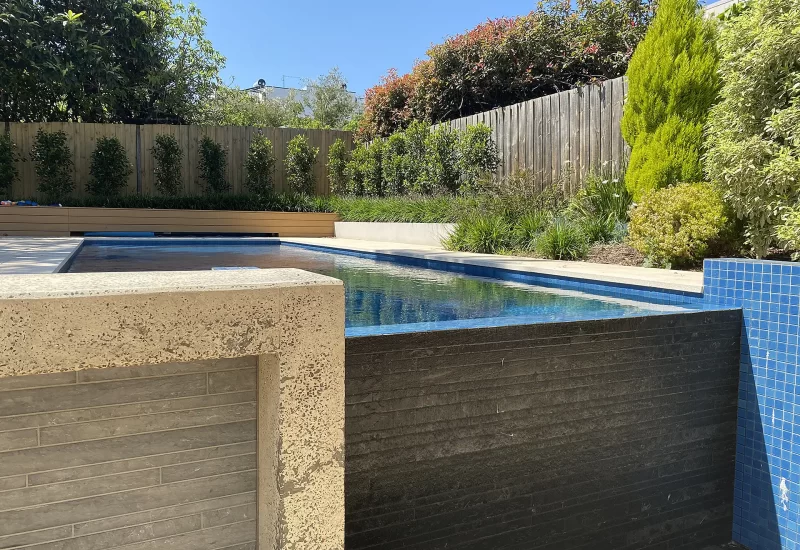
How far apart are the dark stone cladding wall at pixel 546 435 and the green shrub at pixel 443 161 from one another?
6799 millimetres

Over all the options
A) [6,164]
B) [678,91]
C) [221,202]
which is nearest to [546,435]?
[678,91]

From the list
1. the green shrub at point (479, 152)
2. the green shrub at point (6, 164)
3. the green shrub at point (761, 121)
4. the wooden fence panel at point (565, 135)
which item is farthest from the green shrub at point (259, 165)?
the green shrub at point (761, 121)

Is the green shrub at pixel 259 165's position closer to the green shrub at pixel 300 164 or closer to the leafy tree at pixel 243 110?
the green shrub at pixel 300 164

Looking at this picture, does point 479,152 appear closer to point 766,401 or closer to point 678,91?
point 678,91

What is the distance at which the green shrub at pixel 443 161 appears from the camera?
9.49m

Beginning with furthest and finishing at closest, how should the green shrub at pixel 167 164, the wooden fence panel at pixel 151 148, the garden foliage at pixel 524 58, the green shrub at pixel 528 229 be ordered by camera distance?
the green shrub at pixel 167 164
the wooden fence panel at pixel 151 148
the garden foliage at pixel 524 58
the green shrub at pixel 528 229

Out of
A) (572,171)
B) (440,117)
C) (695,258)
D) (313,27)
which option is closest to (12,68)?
(440,117)

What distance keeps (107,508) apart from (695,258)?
454cm

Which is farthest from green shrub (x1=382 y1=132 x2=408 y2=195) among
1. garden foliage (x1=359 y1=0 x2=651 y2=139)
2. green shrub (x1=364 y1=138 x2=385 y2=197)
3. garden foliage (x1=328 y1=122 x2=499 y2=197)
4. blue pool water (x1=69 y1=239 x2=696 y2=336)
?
blue pool water (x1=69 y1=239 x2=696 y2=336)

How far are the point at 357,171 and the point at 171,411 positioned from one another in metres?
11.5

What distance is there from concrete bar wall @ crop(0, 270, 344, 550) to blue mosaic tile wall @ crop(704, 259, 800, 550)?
7.49ft

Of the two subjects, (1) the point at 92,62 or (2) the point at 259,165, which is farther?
(1) the point at 92,62

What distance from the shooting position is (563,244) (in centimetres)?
573

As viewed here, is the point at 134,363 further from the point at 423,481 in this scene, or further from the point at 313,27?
the point at 313,27
